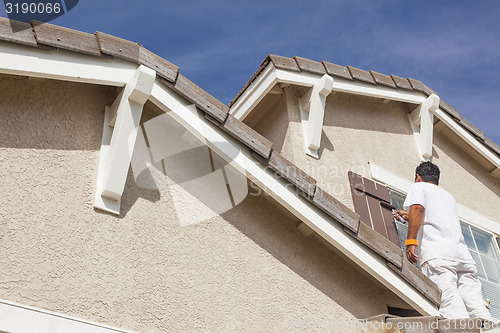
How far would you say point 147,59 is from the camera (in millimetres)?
4406

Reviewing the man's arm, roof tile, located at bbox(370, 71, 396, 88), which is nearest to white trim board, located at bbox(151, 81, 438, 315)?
the man's arm

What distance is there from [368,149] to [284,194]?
3.10m

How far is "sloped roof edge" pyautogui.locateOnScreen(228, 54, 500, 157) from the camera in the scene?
22.4 feet

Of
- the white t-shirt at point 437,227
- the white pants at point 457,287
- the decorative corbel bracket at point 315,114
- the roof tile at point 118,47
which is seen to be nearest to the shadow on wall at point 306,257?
the white pants at point 457,287

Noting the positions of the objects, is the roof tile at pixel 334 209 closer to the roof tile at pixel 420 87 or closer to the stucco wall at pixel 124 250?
the stucco wall at pixel 124 250

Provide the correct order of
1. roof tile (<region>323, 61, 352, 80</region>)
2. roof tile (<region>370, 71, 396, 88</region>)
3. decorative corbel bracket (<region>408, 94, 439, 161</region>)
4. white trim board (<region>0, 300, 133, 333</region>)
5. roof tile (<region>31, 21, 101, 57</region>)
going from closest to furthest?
1. white trim board (<region>0, 300, 133, 333</region>)
2. roof tile (<region>31, 21, 101, 57</region>)
3. roof tile (<region>323, 61, 352, 80</region>)
4. roof tile (<region>370, 71, 396, 88</region>)
5. decorative corbel bracket (<region>408, 94, 439, 161</region>)

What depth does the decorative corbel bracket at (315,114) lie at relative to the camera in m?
6.80

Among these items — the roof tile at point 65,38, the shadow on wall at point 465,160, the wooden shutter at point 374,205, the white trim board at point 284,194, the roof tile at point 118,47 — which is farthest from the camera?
the shadow on wall at point 465,160

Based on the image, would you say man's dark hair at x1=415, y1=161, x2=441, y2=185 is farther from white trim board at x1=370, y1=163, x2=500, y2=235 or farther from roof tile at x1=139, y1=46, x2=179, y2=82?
roof tile at x1=139, y1=46, x2=179, y2=82

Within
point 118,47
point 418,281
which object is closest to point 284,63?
point 118,47

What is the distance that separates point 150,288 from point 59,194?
36.0 inches

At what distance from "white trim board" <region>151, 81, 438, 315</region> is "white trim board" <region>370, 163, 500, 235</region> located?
2.57 metres

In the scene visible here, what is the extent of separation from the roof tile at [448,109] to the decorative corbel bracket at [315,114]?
2303 millimetres

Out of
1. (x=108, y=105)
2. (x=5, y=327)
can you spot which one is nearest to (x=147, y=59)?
(x=108, y=105)
